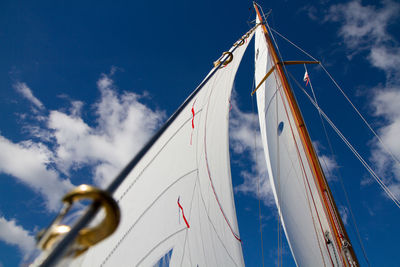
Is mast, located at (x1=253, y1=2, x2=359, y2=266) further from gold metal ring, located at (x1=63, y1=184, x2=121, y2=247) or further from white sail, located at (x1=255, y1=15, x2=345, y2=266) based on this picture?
gold metal ring, located at (x1=63, y1=184, x2=121, y2=247)

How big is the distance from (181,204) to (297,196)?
8.00ft

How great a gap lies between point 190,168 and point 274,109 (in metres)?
3.11

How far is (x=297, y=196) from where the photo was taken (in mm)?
4250

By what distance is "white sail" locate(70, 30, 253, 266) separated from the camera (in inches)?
91.1

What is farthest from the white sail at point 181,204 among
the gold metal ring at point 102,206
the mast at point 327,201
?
the gold metal ring at point 102,206

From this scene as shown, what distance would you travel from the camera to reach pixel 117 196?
2.08m

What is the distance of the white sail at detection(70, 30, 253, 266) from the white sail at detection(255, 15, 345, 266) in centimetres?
129

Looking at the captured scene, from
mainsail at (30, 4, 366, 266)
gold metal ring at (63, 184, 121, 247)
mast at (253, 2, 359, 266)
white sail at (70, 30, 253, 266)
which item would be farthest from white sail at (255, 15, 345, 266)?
gold metal ring at (63, 184, 121, 247)

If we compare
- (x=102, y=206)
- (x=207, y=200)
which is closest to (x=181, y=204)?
(x=207, y=200)

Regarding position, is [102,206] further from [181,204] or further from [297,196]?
[297,196]

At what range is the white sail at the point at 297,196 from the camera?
3.48 metres

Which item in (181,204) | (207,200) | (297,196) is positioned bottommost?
(181,204)

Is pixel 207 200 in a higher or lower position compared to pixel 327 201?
lower

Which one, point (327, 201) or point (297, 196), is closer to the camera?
point (327, 201)
